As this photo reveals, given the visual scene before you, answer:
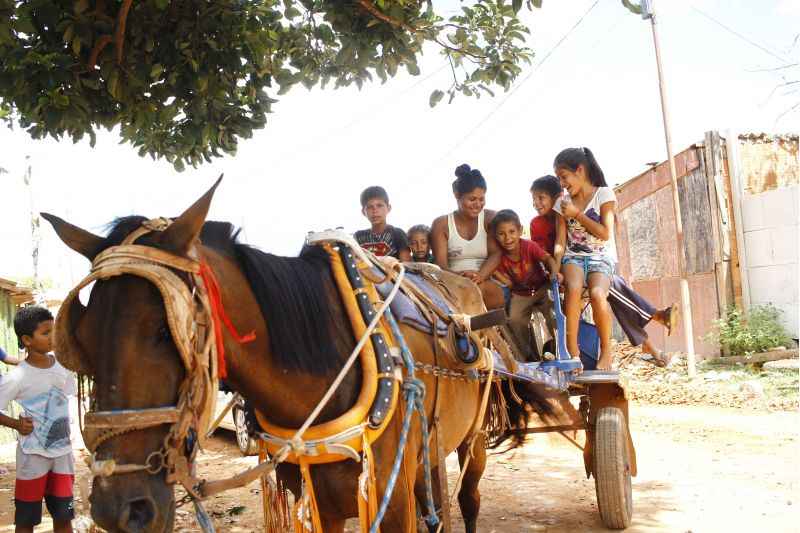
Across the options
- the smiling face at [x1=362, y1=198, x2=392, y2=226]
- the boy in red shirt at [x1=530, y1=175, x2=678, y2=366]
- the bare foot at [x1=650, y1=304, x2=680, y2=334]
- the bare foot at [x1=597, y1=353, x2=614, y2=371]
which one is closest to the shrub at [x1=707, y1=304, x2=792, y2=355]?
the boy in red shirt at [x1=530, y1=175, x2=678, y2=366]

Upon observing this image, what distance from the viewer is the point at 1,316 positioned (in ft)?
36.7

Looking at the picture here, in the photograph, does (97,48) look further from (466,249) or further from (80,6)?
(466,249)

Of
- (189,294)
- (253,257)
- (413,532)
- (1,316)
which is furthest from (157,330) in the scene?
(1,316)

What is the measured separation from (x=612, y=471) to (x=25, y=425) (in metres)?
3.58

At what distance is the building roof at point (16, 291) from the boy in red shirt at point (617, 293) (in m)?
9.28

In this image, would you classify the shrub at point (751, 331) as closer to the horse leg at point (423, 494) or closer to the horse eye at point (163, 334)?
the horse leg at point (423, 494)

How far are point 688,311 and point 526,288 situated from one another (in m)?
7.91

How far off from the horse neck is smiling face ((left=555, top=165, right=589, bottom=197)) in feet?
8.44

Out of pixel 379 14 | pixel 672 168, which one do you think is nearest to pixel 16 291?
pixel 379 14

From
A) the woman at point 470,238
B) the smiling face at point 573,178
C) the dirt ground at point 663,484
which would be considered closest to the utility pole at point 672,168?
the dirt ground at point 663,484

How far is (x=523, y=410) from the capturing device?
470cm

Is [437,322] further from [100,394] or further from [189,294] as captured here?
[100,394]

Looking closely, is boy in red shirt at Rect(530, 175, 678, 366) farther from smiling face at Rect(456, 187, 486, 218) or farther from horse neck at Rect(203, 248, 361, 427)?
horse neck at Rect(203, 248, 361, 427)

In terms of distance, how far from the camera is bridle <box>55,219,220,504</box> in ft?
5.82
